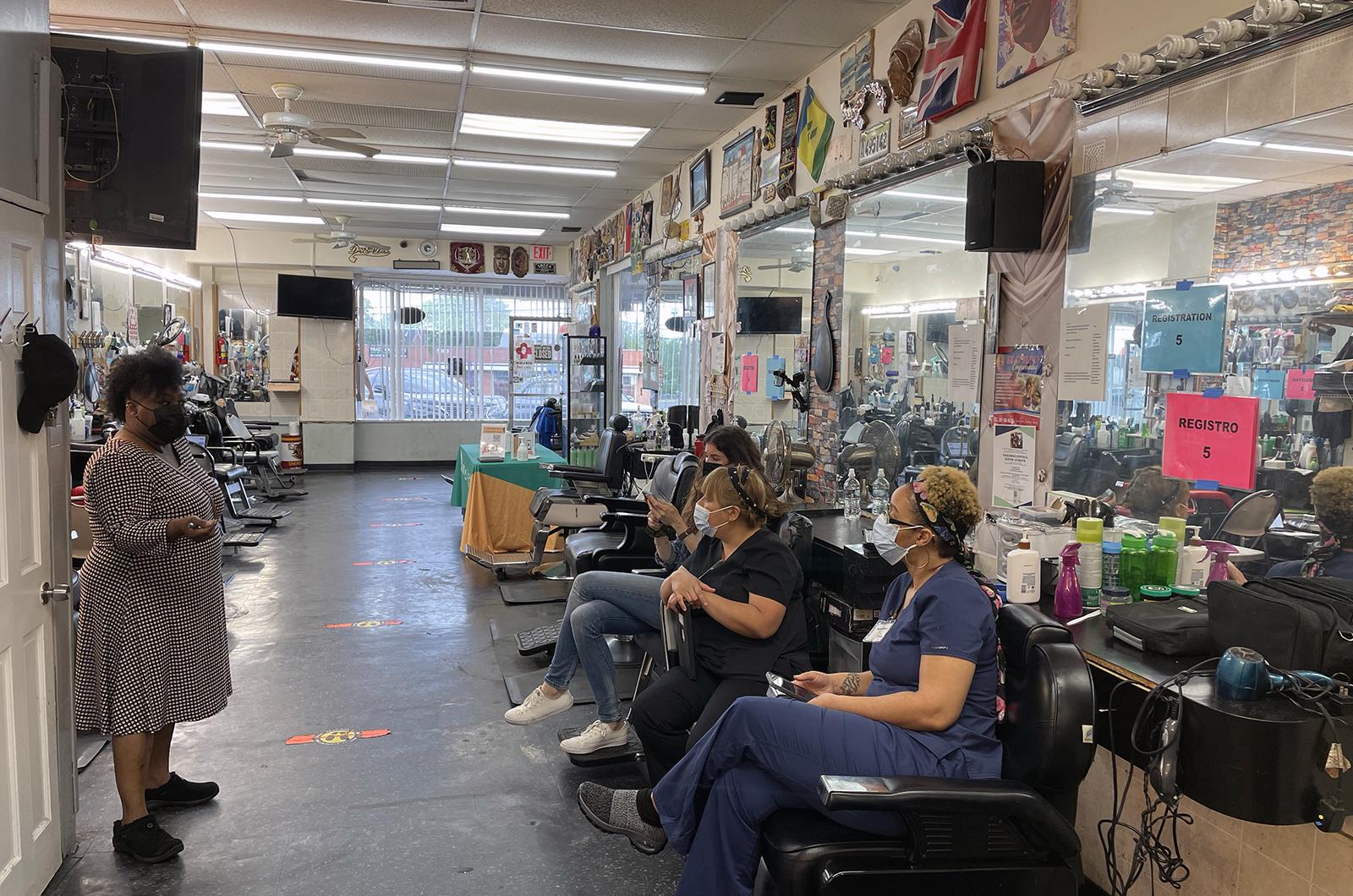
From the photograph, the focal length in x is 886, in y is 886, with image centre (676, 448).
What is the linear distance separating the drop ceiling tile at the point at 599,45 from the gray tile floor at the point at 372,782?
10.5ft

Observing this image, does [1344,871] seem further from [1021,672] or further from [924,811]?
[924,811]

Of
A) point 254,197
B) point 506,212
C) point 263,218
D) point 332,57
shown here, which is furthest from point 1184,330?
point 263,218

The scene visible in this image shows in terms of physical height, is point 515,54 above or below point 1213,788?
above

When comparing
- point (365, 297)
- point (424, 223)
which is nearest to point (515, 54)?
point (424, 223)

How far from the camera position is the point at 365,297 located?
13047 millimetres

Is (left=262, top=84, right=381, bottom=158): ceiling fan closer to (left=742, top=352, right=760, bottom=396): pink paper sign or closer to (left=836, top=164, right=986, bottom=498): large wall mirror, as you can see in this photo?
(left=742, top=352, right=760, bottom=396): pink paper sign

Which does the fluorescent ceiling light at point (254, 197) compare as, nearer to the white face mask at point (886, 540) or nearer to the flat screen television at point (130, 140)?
the flat screen television at point (130, 140)

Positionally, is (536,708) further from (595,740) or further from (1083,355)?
(1083,355)

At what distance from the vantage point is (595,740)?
339 centimetres

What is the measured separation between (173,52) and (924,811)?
351 cm

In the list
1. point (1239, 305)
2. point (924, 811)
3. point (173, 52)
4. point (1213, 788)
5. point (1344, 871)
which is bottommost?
point (1344, 871)

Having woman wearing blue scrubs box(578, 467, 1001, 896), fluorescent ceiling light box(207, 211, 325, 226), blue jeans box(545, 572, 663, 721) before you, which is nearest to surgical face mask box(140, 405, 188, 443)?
blue jeans box(545, 572, 663, 721)

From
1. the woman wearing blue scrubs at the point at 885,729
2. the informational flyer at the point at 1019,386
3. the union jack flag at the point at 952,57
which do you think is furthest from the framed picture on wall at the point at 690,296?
the woman wearing blue scrubs at the point at 885,729

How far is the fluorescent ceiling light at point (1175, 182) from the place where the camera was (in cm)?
229
